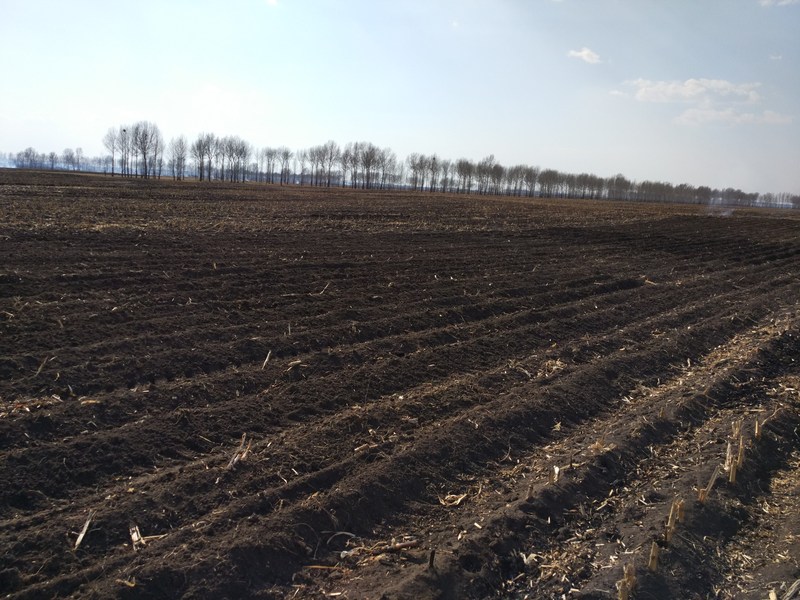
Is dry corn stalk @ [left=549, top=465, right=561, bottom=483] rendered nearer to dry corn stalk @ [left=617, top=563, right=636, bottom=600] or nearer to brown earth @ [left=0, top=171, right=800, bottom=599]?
brown earth @ [left=0, top=171, right=800, bottom=599]

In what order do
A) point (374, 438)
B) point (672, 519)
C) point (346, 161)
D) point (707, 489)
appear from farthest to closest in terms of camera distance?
point (346, 161) → point (374, 438) → point (707, 489) → point (672, 519)

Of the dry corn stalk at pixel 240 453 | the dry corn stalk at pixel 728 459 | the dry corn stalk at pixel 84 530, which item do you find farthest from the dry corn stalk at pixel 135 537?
the dry corn stalk at pixel 728 459

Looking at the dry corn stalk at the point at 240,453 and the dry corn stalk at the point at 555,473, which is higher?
the dry corn stalk at the point at 240,453

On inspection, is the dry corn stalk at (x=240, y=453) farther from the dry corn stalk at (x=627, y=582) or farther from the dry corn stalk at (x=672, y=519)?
the dry corn stalk at (x=672, y=519)

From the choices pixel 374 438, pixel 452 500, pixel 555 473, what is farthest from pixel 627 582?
pixel 374 438

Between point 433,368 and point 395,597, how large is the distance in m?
4.02

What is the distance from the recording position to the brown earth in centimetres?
383

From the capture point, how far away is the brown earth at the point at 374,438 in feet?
12.6

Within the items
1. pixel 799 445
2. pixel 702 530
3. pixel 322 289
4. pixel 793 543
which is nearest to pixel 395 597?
pixel 702 530

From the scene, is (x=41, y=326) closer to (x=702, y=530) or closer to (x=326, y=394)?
(x=326, y=394)

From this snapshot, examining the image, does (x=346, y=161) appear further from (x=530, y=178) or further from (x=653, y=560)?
(x=653, y=560)

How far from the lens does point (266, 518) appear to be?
4.12 meters

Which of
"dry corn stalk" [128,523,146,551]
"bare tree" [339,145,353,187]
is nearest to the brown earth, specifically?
"dry corn stalk" [128,523,146,551]

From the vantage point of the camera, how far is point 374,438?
5.45 metres
